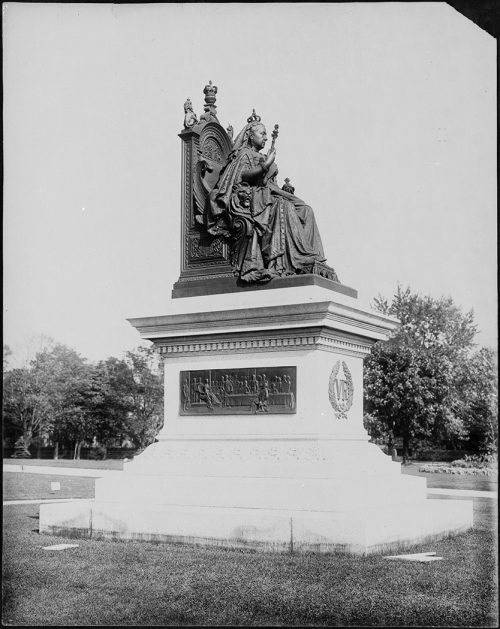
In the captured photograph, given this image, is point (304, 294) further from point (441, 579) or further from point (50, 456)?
point (50, 456)

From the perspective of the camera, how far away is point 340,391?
11.5 m

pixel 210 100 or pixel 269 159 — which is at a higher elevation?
pixel 210 100

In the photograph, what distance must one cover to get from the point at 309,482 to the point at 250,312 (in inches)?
88.2

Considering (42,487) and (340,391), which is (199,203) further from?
(42,487)

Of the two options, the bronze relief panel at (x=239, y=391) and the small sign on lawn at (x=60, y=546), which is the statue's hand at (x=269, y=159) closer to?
the bronze relief panel at (x=239, y=391)

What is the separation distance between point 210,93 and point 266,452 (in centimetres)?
550

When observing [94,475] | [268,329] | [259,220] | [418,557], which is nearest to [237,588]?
[418,557]

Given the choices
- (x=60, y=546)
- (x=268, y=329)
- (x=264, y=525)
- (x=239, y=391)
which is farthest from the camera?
(x=239, y=391)

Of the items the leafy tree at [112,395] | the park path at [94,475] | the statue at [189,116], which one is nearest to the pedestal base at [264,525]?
the park path at [94,475]

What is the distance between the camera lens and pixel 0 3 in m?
8.30

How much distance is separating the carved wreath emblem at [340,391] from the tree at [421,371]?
72.4 feet

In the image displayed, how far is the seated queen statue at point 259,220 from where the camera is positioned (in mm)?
11781

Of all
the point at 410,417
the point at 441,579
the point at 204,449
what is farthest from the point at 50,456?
the point at 441,579

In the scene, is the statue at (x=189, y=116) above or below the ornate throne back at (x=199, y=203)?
above
